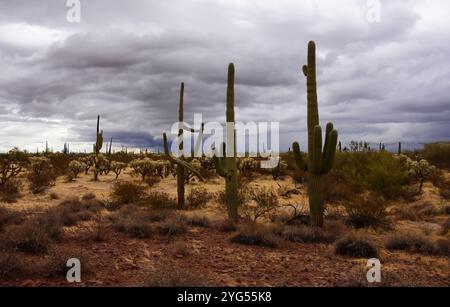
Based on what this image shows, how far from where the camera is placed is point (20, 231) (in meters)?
9.40

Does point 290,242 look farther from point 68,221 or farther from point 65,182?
point 65,182

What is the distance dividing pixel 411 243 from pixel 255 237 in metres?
4.01

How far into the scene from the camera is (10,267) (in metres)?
7.33

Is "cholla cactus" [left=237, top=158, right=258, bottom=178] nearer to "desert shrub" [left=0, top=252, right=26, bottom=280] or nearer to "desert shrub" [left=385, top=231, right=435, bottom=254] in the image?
"desert shrub" [left=385, top=231, right=435, bottom=254]

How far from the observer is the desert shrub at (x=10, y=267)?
7.26 meters

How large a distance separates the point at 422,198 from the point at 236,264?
14.8m

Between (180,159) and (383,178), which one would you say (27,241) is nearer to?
(180,159)

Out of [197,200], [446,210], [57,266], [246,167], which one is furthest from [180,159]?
[246,167]

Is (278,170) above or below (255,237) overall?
above

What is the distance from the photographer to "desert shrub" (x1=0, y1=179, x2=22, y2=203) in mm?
18447

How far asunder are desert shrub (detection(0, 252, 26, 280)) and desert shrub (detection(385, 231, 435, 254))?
341 inches

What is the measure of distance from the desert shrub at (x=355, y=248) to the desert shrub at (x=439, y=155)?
3018cm

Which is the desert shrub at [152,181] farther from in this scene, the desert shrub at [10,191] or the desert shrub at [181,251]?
the desert shrub at [181,251]
